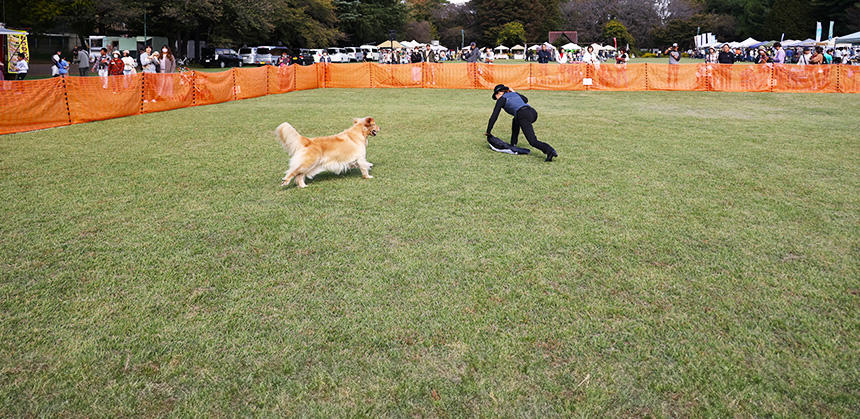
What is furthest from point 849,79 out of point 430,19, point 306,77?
point 430,19

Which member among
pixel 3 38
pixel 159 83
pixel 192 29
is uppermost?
pixel 192 29

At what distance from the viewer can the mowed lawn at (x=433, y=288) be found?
112 inches

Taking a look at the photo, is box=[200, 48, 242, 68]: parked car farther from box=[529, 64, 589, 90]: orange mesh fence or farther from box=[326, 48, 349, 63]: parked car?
box=[529, 64, 589, 90]: orange mesh fence

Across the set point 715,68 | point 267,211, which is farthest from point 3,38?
point 715,68

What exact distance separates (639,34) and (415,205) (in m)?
95.8

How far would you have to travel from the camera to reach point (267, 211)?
604cm

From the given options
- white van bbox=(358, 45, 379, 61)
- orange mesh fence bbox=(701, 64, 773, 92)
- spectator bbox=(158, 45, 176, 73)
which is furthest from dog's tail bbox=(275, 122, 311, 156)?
white van bbox=(358, 45, 379, 61)

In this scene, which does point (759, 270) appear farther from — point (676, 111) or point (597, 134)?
point (676, 111)

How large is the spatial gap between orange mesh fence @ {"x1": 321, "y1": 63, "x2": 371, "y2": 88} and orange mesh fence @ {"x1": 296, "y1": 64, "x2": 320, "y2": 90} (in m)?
0.67

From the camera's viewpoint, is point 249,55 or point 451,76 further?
point 249,55

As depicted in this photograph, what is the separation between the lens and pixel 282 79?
23.3m

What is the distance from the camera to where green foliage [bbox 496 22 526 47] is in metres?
88.6

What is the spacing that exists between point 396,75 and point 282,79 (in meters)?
5.52

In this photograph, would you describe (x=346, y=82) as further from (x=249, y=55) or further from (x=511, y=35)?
(x=511, y=35)
